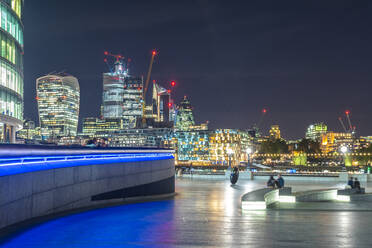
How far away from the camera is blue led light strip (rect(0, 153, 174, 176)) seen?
1357 centimetres

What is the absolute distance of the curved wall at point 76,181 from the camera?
13727 millimetres

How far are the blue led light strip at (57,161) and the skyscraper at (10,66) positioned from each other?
1129 inches

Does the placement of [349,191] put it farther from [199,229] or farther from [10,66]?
[10,66]

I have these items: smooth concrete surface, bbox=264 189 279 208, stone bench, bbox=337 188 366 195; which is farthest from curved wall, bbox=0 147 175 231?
stone bench, bbox=337 188 366 195

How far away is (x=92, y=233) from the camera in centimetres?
1367

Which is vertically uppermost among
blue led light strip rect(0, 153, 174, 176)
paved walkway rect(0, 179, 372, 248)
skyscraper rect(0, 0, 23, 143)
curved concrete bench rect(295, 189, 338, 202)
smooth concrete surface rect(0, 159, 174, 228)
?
skyscraper rect(0, 0, 23, 143)

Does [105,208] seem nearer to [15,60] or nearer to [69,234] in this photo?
[69,234]

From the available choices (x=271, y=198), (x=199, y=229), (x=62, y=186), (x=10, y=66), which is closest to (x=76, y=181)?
(x=62, y=186)

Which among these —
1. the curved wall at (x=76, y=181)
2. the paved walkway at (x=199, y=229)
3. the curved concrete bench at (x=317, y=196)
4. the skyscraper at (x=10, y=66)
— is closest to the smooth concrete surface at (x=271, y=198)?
the paved walkway at (x=199, y=229)

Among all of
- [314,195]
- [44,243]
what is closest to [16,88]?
[314,195]

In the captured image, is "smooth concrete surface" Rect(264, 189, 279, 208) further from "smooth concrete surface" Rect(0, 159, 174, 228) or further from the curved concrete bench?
"smooth concrete surface" Rect(0, 159, 174, 228)

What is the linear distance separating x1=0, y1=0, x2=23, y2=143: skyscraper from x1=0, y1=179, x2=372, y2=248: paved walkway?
114 feet

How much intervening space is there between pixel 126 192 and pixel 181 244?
11562 mm

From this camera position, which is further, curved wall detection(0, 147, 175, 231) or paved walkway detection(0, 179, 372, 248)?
curved wall detection(0, 147, 175, 231)
